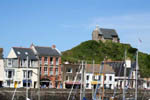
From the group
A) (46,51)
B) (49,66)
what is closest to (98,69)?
(49,66)

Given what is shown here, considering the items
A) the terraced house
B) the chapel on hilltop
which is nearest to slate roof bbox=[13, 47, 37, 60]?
the terraced house

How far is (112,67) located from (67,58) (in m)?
19.5

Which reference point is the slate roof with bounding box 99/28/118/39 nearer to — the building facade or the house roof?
the house roof

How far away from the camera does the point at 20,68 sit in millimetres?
79062

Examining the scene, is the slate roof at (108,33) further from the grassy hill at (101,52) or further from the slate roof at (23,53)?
the slate roof at (23,53)

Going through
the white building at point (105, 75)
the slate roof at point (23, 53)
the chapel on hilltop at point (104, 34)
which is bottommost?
the white building at point (105, 75)

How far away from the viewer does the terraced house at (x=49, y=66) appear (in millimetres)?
81750

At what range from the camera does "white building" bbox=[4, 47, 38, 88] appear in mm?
78250

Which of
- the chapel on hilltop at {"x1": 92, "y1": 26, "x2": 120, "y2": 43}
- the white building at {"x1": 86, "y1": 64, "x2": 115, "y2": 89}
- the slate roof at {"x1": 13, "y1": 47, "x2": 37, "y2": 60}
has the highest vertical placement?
the chapel on hilltop at {"x1": 92, "y1": 26, "x2": 120, "y2": 43}

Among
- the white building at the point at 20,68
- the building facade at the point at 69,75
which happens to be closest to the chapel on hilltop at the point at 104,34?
the building facade at the point at 69,75

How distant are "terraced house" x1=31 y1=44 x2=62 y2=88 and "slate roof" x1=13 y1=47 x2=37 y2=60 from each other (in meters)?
0.86

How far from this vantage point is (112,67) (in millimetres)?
94250

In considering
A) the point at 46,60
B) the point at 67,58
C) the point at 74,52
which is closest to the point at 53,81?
the point at 46,60

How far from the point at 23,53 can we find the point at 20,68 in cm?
329
